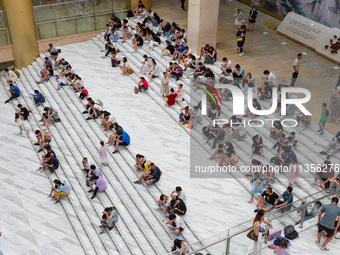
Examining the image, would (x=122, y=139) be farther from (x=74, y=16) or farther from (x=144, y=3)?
(x=144, y=3)

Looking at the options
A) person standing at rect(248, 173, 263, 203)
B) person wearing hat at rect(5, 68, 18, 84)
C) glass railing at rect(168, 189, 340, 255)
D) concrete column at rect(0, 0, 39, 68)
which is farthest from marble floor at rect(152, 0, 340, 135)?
person wearing hat at rect(5, 68, 18, 84)

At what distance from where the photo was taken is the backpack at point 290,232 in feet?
35.7

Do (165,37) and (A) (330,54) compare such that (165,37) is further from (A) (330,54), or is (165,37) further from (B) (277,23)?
(A) (330,54)

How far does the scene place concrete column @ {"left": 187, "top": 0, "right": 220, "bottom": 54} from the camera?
784 inches

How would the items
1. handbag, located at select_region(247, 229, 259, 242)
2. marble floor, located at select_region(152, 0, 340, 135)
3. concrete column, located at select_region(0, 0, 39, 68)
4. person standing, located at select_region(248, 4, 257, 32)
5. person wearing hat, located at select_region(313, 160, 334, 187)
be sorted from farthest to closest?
1. person standing, located at select_region(248, 4, 257, 32)
2. concrete column, located at select_region(0, 0, 39, 68)
3. marble floor, located at select_region(152, 0, 340, 135)
4. person wearing hat, located at select_region(313, 160, 334, 187)
5. handbag, located at select_region(247, 229, 259, 242)

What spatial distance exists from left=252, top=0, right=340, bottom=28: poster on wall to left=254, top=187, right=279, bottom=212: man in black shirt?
11.6 metres

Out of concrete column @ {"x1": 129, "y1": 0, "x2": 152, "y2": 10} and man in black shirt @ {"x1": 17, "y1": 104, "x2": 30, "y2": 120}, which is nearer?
man in black shirt @ {"x1": 17, "y1": 104, "x2": 30, "y2": 120}

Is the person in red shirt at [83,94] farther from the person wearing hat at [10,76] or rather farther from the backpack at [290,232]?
the backpack at [290,232]

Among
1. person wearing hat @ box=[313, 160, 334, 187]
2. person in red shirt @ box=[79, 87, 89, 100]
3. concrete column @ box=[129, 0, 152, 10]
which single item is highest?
concrete column @ box=[129, 0, 152, 10]

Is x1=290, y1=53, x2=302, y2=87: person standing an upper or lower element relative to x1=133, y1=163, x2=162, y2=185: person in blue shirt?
upper

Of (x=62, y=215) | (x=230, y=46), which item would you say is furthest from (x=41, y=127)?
(x=230, y=46)

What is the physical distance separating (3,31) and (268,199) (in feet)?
53.1

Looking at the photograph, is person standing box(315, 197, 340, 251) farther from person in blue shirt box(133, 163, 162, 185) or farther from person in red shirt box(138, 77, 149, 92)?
person in red shirt box(138, 77, 149, 92)

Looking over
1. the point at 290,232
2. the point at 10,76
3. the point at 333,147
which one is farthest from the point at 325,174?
the point at 10,76
